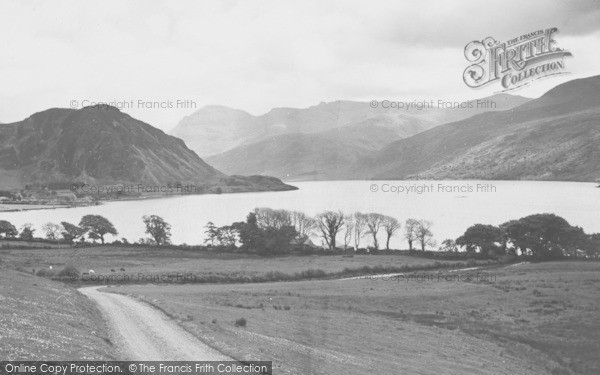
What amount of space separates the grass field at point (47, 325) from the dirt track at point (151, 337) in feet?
3.95

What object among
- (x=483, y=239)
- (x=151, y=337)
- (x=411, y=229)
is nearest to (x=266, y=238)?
(x=411, y=229)

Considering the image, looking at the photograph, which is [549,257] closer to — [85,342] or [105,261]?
[105,261]

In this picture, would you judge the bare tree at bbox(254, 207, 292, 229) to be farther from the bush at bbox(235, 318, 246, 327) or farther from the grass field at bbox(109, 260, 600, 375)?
the bush at bbox(235, 318, 246, 327)

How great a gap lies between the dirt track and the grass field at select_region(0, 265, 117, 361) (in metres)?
1.20

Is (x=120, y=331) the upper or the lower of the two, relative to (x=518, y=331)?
upper

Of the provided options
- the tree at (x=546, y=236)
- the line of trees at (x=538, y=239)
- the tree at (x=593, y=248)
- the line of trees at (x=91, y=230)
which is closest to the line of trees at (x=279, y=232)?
the line of trees at (x=91, y=230)

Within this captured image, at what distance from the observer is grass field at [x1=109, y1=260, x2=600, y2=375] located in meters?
36.4

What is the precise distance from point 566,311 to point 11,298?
60.0m

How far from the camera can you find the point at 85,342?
29.1 m

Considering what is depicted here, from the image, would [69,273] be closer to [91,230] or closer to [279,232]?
[279,232]

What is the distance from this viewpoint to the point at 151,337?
33.9m

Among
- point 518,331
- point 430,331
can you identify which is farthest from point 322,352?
point 518,331

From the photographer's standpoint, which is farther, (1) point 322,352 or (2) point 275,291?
(2) point 275,291

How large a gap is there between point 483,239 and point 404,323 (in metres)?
71.0
